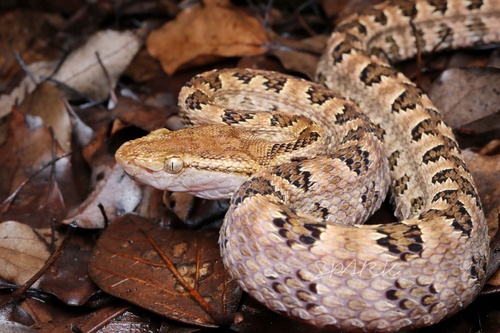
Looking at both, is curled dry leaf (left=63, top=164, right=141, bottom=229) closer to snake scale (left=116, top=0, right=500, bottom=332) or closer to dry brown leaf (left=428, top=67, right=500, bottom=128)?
snake scale (left=116, top=0, right=500, bottom=332)

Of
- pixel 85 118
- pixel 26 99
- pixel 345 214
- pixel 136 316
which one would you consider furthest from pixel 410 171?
pixel 26 99

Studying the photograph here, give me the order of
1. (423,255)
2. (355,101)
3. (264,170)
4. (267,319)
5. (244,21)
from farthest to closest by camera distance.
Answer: (244,21) → (355,101) → (264,170) → (267,319) → (423,255)

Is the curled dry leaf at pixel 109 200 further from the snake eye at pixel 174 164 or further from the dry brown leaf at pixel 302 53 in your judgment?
the dry brown leaf at pixel 302 53

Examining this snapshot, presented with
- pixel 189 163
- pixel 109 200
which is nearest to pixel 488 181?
pixel 189 163

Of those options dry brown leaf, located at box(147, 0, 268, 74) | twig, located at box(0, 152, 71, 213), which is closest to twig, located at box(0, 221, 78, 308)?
twig, located at box(0, 152, 71, 213)

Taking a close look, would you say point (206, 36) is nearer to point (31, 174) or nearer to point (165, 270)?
point (31, 174)

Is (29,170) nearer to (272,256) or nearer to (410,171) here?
(272,256)
